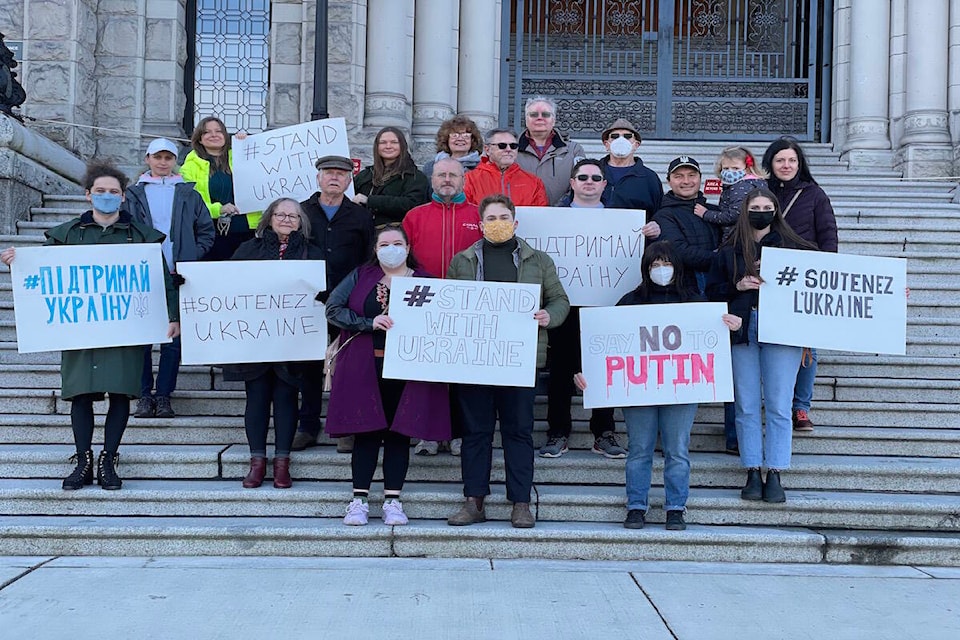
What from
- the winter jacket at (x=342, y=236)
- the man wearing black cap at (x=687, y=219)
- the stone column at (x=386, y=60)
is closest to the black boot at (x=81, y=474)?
the winter jacket at (x=342, y=236)

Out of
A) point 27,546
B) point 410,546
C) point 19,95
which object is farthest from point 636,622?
point 19,95

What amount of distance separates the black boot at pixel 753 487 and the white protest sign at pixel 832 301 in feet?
2.78

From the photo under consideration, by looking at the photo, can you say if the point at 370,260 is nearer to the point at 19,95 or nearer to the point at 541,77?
the point at 19,95

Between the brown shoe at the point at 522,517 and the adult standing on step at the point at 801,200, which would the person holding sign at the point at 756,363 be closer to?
the adult standing on step at the point at 801,200

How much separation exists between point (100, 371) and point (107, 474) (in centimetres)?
64

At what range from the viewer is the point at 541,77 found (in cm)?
1392

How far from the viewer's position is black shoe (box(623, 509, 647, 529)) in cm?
A: 608

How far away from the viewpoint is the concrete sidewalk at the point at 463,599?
4652mm

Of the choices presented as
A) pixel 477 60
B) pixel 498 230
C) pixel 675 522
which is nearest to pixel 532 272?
pixel 498 230

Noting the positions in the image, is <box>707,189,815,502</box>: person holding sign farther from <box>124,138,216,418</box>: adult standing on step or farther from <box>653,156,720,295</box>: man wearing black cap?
<box>124,138,216,418</box>: adult standing on step

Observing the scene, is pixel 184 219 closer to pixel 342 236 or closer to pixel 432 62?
pixel 342 236

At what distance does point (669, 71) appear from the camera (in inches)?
549

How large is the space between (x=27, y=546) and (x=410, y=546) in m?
2.21

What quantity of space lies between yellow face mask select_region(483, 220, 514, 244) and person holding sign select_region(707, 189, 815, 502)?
1.38m
